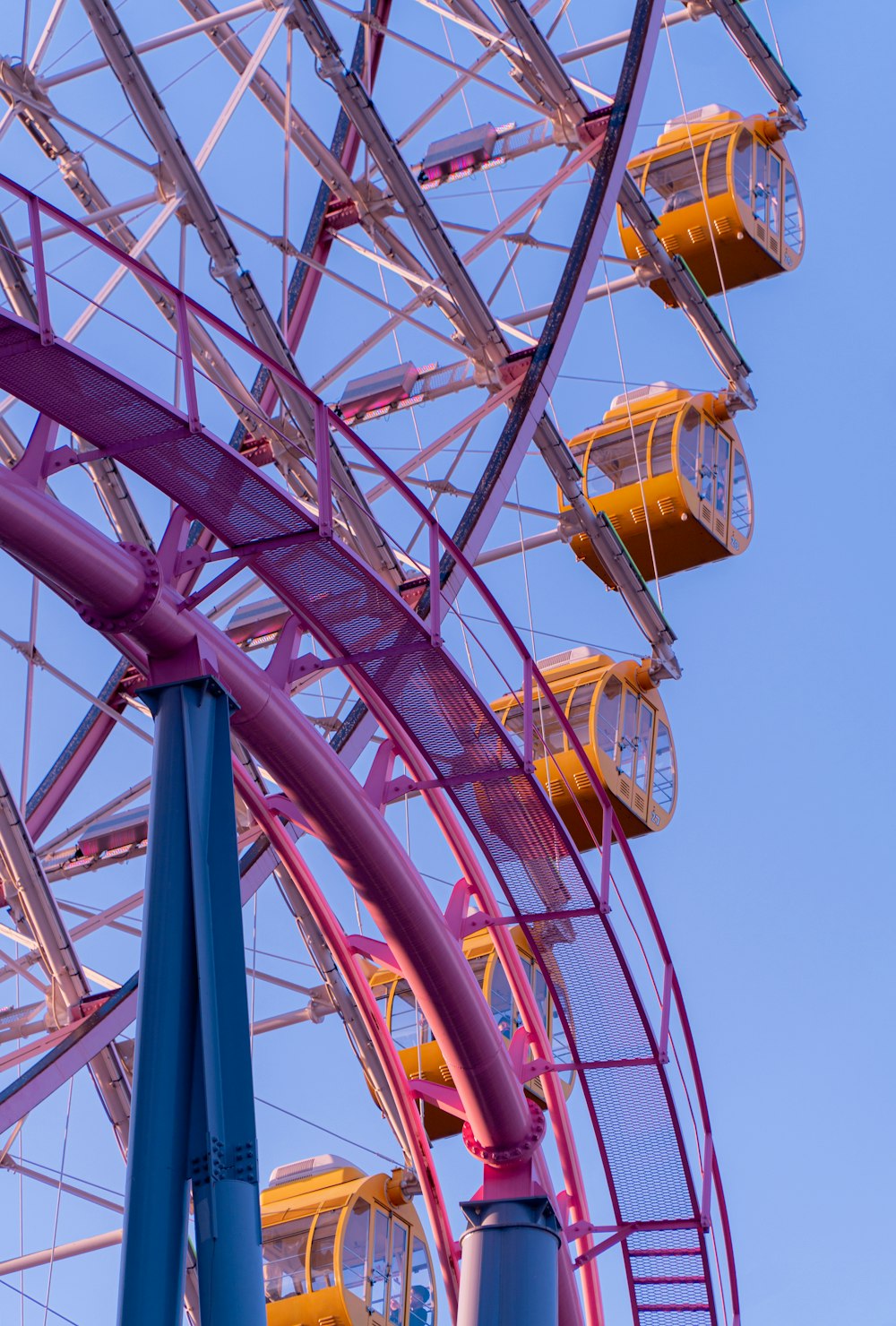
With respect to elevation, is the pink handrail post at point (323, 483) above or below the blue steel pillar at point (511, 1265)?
above

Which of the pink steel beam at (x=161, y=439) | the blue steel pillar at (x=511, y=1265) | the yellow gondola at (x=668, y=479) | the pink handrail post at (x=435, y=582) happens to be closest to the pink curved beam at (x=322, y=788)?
the pink steel beam at (x=161, y=439)

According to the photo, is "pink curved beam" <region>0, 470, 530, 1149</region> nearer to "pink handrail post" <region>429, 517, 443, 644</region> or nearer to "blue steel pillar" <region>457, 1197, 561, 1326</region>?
"pink handrail post" <region>429, 517, 443, 644</region>

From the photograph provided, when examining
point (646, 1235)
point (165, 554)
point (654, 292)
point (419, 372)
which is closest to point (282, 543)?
point (165, 554)

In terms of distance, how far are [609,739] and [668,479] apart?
3.56 meters

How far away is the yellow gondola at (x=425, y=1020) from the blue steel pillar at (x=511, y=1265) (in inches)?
320

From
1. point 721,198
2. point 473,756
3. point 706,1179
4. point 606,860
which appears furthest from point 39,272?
point 721,198

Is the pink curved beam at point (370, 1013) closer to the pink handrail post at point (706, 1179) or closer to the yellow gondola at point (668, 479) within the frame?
the pink handrail post at point (706, 1179)

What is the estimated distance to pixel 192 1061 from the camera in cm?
1234

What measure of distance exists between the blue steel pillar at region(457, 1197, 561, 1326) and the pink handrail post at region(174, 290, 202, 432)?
642 centimetres

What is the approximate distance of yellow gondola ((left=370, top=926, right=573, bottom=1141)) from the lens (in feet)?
86.4

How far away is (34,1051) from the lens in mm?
20547

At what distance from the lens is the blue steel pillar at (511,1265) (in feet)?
53.4

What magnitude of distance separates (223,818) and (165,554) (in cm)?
182

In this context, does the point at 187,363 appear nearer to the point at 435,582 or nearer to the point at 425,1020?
the point at 435,582
